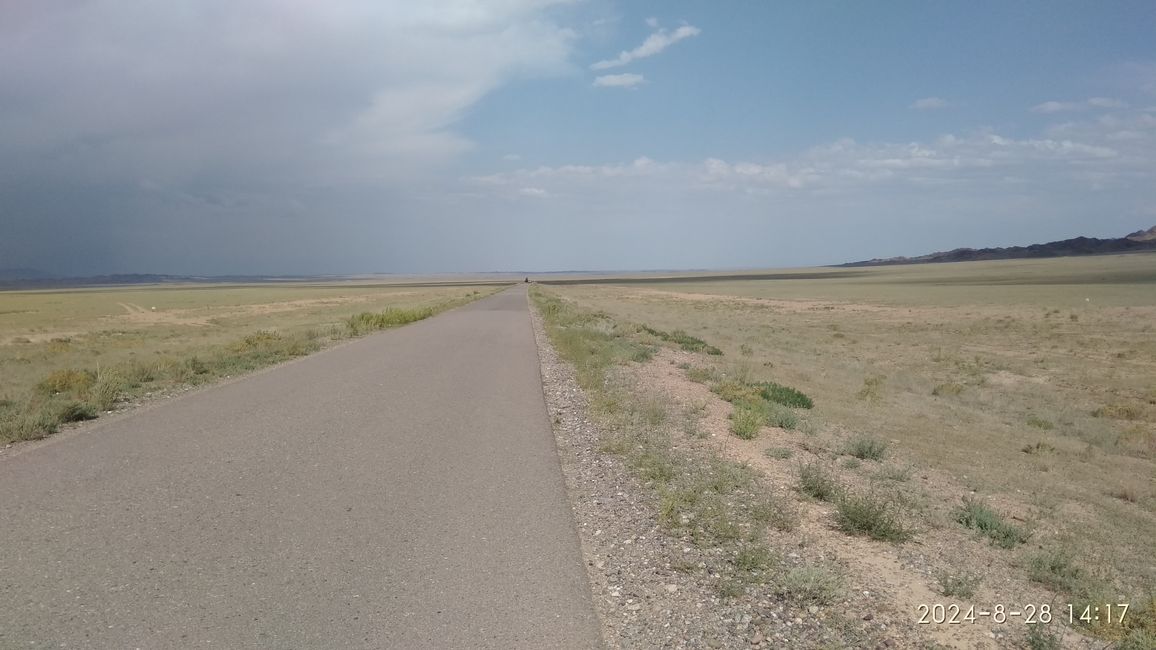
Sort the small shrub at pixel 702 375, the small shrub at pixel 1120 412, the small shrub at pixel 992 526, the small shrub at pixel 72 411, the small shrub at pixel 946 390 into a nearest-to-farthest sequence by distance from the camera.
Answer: the small shrub at pixel 992 526
the small shrub at pixel 72 411
the small shrub at pixel 702 375
the small shrub at pixel 1120 412
the small shrub at pixel 946 390

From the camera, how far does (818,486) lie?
7402 mm

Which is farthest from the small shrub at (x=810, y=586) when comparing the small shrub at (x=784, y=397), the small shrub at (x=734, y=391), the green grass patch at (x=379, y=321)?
the green grass patch at (x=379, y=321)

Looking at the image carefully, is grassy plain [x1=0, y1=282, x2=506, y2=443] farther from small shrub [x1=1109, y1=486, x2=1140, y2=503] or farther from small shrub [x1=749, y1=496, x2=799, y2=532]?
small shrub [x1=1109, y1=486, x2=1140, y2=503]

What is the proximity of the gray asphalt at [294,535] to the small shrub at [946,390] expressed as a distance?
14312 mm

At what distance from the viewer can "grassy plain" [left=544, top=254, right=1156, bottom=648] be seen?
5926mm

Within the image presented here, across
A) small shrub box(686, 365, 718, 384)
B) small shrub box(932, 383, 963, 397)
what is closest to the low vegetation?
small shrub box(686, 365, 718, 384)

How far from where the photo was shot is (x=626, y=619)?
4.44 m

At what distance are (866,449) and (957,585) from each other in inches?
211

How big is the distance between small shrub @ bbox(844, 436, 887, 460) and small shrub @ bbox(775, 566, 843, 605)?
A: 5557mm

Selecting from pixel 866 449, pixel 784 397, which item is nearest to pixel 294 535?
pixel 866 449

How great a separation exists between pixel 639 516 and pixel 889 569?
2.04 meters

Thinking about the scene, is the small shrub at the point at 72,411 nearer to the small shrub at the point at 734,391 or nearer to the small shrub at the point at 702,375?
the small shrub at the point at 734,391

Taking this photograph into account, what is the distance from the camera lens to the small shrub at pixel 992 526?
6492 mm

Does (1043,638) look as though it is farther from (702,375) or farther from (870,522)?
(702,375)
